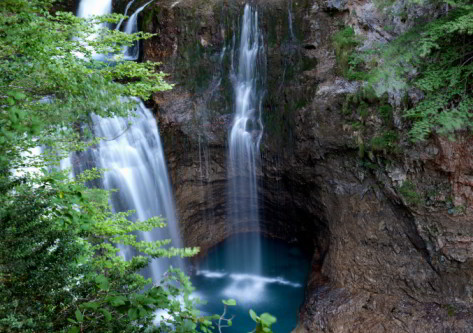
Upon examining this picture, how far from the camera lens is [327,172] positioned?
27.4 feet

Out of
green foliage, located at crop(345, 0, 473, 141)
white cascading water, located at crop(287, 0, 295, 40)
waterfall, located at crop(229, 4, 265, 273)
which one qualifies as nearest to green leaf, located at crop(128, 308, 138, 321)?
green foliage, located at crop(345, 0, 473, 141)

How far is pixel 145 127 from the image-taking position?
8852 millimetres

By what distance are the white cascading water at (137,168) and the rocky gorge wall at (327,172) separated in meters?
0.39

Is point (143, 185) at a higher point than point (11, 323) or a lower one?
higher

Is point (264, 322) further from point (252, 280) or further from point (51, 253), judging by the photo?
point (252, 280)

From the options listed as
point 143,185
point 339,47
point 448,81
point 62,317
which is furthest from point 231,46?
point 62,317

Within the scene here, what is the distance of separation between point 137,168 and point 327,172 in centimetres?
465

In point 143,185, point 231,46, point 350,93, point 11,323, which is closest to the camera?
point 11,323

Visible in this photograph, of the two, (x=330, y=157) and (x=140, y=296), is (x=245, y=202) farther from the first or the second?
(x=140, y=296)

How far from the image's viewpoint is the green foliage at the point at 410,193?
698cm

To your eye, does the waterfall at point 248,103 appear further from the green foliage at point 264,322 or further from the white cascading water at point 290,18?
the green foliage at point 264,322

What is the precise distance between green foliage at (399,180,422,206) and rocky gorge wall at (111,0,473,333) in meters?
0.02

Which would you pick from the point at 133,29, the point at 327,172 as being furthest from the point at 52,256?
the point at 133,29

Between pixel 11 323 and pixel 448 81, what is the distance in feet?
22.8
